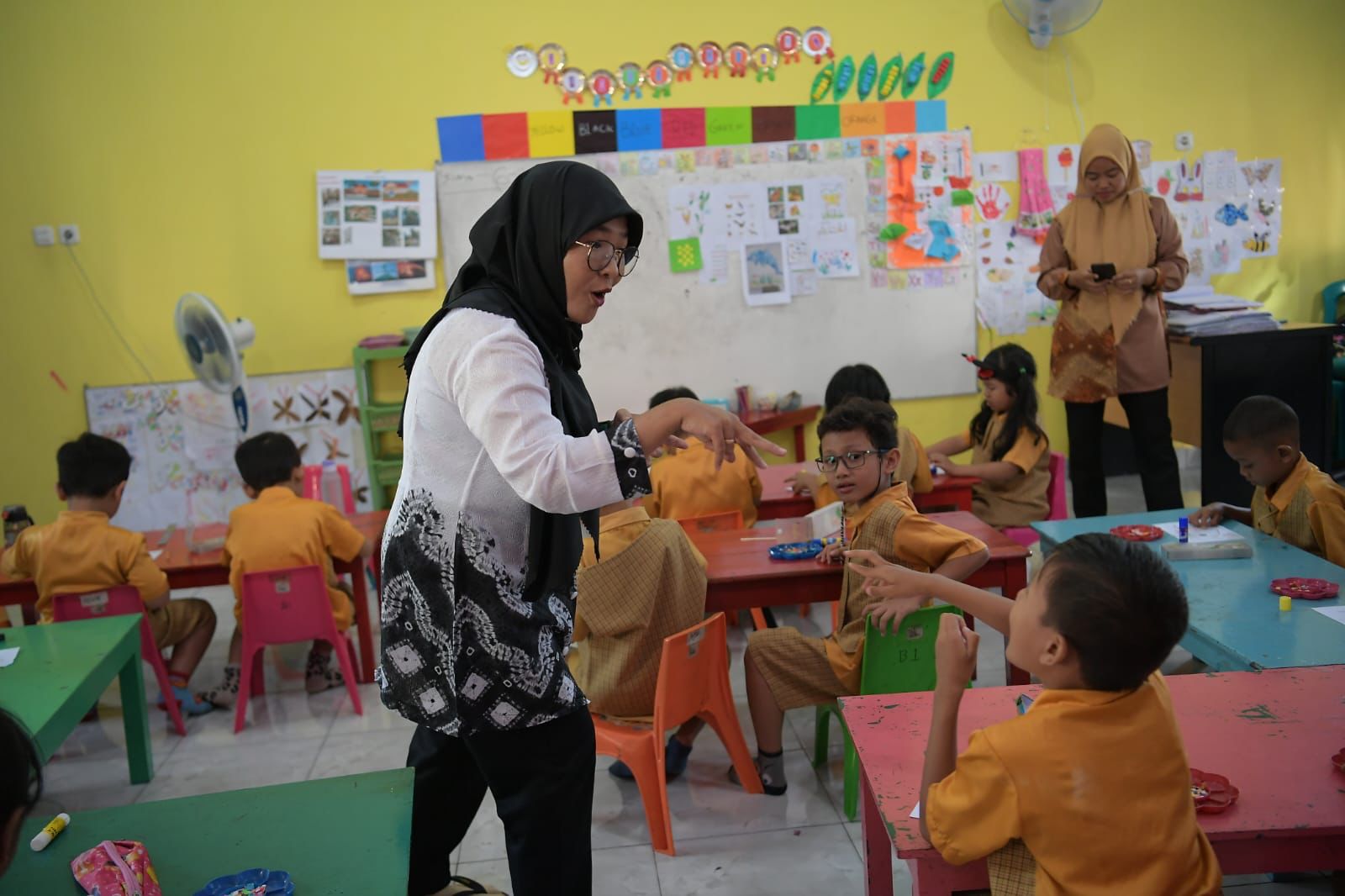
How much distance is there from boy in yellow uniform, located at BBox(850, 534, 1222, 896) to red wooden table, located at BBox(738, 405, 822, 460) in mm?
4180

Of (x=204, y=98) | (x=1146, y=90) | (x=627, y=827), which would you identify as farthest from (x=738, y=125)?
(x=627, y=827)

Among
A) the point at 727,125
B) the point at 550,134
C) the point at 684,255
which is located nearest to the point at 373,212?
the point at 550,134

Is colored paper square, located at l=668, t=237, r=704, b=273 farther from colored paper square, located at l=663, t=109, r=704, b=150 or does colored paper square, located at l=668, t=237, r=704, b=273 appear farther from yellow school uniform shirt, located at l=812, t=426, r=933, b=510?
yellow school uniform shirt, located at l=812, t=426, r=933, b=510

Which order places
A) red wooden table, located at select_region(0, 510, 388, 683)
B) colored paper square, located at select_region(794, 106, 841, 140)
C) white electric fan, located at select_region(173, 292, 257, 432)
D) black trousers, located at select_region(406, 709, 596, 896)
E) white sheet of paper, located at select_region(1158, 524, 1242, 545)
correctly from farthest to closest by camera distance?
colored paper square, located at select_region(794, 106, 841, 140), white electric fan, located at select_region(173, 292, 257, 432), red wooden table, located at select_region(0, 510, 388, 683), white sheet of paper, located at select_region(1158, 524, 1242, 545), black trousers, located at select_region(406, 709, 596, 896)

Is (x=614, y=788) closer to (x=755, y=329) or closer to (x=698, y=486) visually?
(x=698, y=486)

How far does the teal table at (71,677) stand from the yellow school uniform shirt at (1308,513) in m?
3.10

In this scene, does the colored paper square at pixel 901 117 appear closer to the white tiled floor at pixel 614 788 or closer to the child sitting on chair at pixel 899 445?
the child sitting on chair at pixel 899 445

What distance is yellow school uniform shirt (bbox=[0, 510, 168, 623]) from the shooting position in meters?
3.74

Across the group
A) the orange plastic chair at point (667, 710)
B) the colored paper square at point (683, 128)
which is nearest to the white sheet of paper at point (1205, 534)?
the orange plastic chair at point (667, 710)

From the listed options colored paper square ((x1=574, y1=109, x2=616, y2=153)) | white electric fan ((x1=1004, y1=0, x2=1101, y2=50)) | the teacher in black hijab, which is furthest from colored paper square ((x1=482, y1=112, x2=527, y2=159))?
the teacher in black hijab

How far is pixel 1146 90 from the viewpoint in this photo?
6156 mm

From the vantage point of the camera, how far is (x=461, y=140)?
581 centimetres

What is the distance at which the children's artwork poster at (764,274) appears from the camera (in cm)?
605

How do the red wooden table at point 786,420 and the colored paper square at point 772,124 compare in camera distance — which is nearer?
the red wooden table at point 786,420
